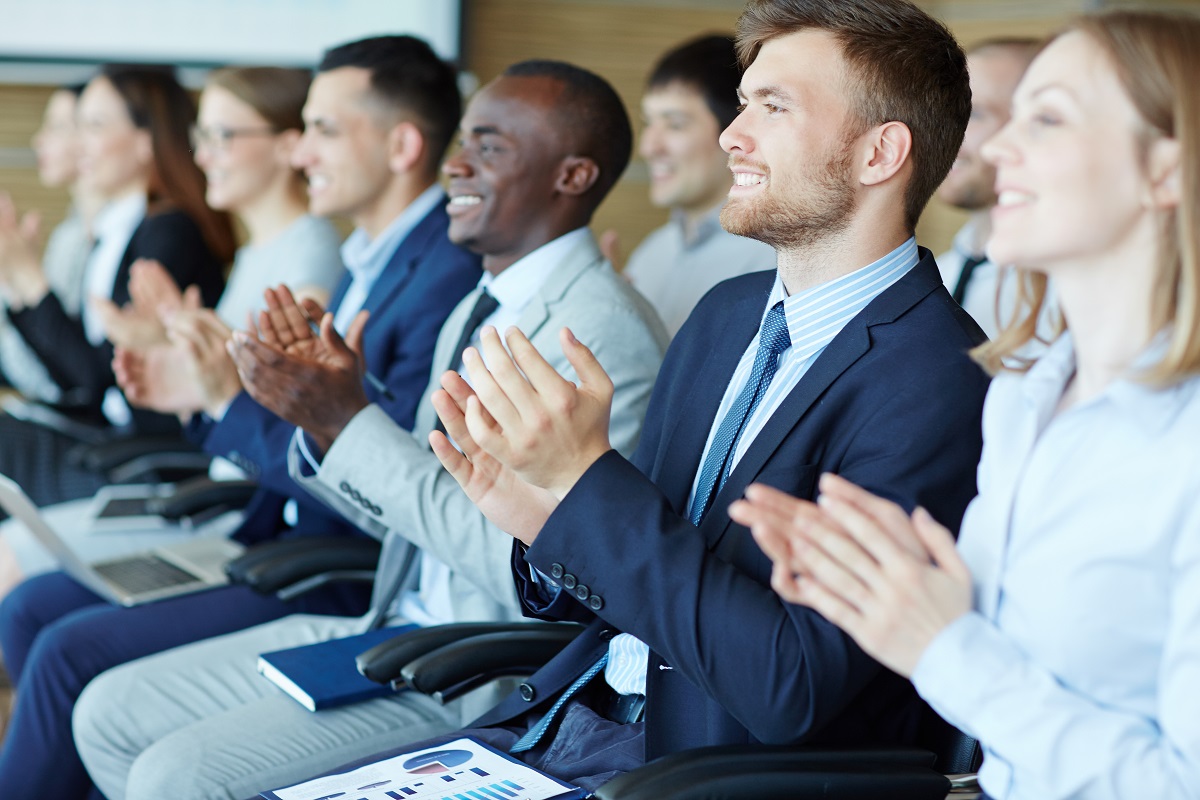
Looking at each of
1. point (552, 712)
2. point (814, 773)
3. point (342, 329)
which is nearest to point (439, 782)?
point (552, 712)

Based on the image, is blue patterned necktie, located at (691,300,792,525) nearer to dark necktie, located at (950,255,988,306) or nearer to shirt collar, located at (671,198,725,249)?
dark necktie, located at (950,255,988,306)

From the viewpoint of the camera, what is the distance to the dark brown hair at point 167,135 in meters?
3.87

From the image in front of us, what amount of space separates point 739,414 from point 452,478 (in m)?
0.56

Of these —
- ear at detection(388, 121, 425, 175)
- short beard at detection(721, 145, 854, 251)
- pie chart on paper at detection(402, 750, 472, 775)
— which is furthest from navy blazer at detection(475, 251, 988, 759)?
ear at detection(388, 121, 425, 175)

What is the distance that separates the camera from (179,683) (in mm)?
1983

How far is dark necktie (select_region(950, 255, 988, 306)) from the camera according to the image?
266cm

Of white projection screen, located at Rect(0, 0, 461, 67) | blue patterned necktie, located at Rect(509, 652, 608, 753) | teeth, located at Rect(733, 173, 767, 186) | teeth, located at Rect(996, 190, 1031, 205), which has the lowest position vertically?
blue patterned necktie, located at Rect(509, 652, 608, 753)

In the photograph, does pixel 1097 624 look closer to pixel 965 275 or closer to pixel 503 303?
pixel 503 303

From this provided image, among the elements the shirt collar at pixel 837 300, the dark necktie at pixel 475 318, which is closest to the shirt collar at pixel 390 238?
the dark necktie at pixel 475 318

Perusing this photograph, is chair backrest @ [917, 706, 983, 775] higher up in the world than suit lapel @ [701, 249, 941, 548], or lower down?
lower down

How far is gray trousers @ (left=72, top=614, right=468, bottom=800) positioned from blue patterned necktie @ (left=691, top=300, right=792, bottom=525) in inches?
24.1

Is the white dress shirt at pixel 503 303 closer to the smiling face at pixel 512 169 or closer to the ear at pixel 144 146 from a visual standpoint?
the smiling face at pixel 512 169

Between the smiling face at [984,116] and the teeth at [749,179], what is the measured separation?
4.15 feet

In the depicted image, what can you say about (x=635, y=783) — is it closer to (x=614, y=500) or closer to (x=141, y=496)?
(x=614, y=500)
